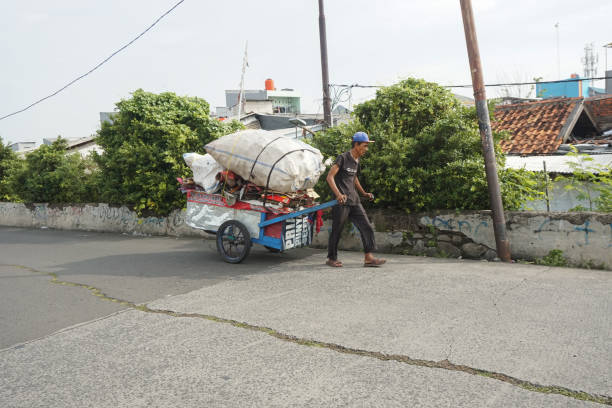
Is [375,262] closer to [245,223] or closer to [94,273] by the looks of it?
[245,223]

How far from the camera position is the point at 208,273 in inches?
283

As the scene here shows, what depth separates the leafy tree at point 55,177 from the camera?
50.4 ft

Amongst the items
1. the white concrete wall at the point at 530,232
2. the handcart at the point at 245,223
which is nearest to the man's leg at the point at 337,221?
the handcart at the point at 245,223

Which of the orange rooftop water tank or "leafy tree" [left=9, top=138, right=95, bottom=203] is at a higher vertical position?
the orange rooftop water tank

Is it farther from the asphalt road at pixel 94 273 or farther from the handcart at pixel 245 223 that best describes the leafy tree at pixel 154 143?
the handcart at pixel 245 223

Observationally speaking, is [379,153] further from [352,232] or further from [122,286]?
[122,286]

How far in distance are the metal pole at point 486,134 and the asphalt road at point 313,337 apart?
1.67 feet

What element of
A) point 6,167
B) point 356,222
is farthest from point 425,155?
point 6,167

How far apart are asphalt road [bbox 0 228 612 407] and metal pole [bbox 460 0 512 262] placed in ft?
1.67

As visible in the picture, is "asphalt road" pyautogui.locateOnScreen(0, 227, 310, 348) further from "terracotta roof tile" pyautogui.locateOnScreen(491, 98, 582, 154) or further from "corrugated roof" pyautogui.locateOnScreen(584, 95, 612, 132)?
"corrugated roof" pyautogui.locateOnScreen(584, 95, 612, 132)

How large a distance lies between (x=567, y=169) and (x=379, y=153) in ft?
17.8

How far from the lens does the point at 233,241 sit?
773 centimetres

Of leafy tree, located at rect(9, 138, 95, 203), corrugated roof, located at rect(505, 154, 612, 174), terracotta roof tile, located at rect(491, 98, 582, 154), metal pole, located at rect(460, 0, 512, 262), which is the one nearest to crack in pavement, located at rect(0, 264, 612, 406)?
metal pole, located at rect(460, 0, 512, 262)

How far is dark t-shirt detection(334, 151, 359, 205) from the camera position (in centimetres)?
700
